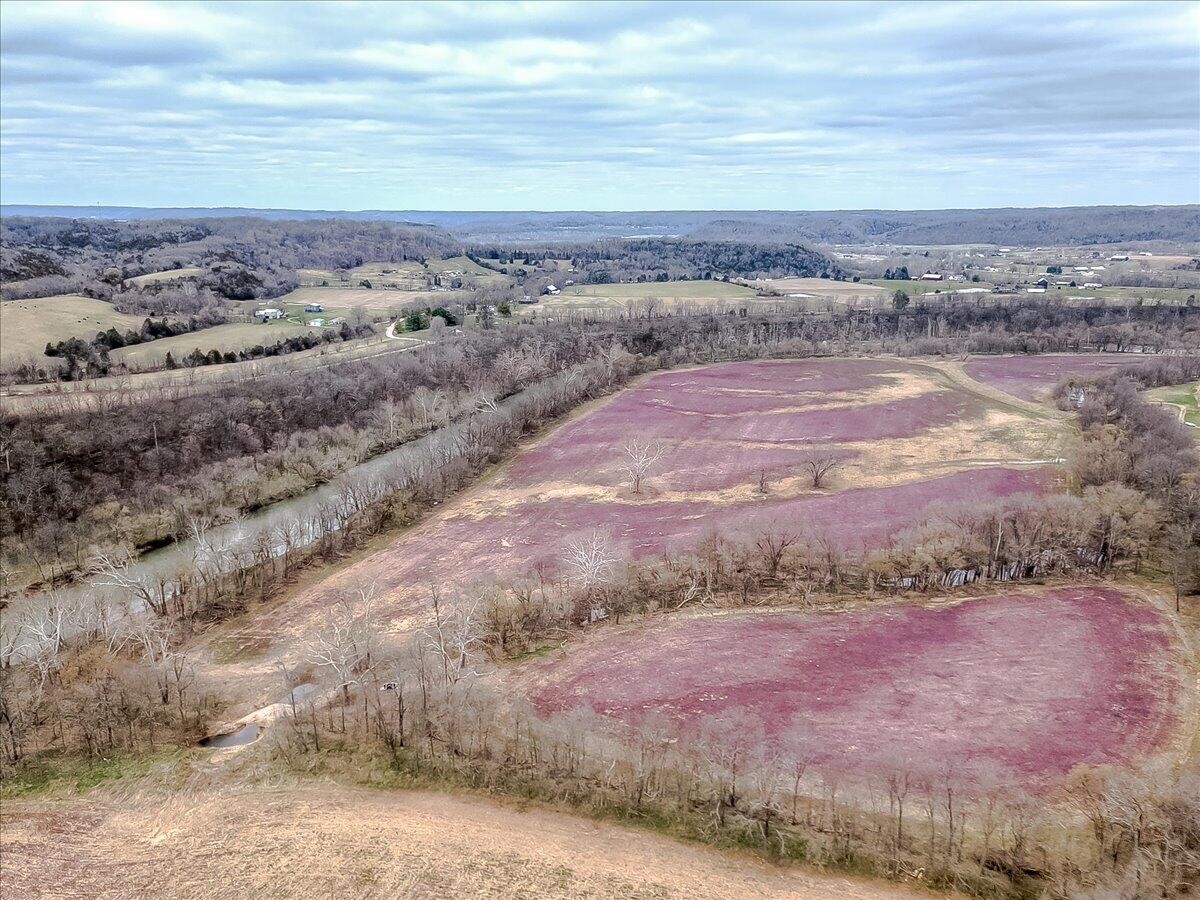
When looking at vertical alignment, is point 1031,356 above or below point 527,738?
above

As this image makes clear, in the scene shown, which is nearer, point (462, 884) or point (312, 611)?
point (462, 884)

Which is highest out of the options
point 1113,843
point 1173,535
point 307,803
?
point 1173,535

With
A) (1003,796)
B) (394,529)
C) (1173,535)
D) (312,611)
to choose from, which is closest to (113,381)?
(394,529)

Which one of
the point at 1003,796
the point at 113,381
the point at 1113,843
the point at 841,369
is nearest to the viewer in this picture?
the point at 1113,843

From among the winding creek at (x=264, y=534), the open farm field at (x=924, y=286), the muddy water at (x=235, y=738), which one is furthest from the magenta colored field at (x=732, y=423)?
the open farm field at (x=924, y=286)

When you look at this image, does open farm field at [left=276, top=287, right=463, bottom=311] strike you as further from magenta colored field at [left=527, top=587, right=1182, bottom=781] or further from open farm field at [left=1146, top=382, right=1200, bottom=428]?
magenta colored field at [left=527, top=587, right=1182, bottom=781]

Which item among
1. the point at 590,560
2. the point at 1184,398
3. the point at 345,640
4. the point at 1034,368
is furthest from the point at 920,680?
the point at 1034,368

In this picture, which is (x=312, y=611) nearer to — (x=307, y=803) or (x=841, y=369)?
(x=307, y=803)

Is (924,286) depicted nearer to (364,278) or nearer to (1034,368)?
(1034,368)
